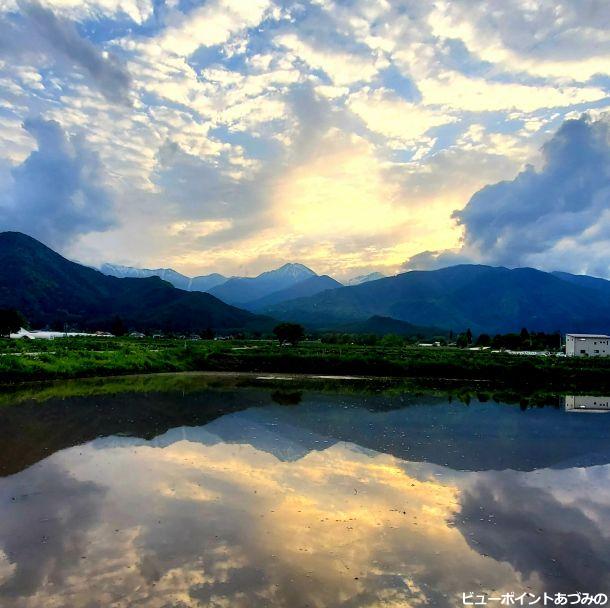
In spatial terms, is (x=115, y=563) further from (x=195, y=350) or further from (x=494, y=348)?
(x=494, y=348)

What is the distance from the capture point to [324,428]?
26.7 meters

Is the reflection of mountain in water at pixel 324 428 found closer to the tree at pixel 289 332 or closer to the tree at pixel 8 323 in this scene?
the tree at pixel 289 332

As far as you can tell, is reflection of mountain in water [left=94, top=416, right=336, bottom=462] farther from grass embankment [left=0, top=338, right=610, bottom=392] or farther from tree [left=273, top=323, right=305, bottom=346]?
tree [left=273, top=323, right=305, bottom=346]

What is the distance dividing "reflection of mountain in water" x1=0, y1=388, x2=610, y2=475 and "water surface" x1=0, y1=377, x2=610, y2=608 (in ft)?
0.58

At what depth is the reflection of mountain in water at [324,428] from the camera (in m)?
21.5

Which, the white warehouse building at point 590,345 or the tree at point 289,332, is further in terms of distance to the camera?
the tree at point 289,332

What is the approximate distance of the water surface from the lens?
9930 millimetres

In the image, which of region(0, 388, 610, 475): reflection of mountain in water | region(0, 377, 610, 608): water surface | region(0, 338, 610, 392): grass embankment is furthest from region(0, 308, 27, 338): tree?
region(0, 377, 610, 608): water surface

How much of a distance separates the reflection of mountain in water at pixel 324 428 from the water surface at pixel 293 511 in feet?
0.58

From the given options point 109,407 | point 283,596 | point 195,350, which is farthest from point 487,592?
point 195,350

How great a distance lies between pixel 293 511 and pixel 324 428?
1256cm

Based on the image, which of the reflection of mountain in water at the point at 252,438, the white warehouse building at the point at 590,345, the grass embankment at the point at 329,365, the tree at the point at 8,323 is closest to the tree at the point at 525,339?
the white warehouse building at the point at 590,345

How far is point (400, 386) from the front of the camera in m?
48.9

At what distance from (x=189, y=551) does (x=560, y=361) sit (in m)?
Answer: 61.8
